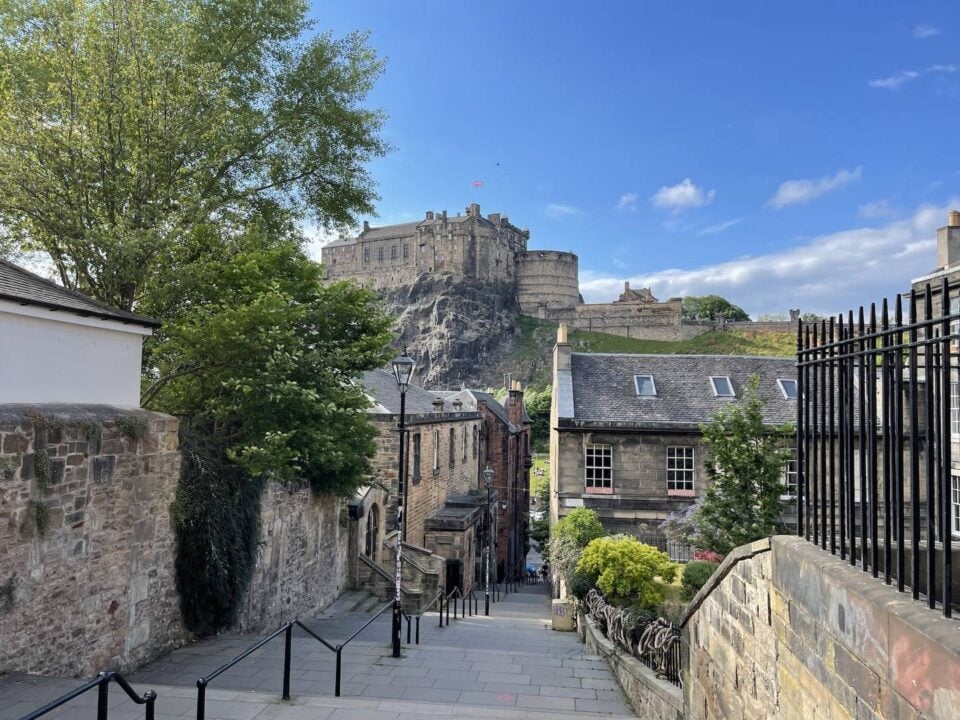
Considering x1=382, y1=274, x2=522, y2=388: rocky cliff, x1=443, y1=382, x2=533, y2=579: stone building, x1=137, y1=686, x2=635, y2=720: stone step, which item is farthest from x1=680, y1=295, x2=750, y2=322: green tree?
x1=137, y1=686, x2=635, y2=720: stone step

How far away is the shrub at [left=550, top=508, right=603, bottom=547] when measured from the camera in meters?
18.4

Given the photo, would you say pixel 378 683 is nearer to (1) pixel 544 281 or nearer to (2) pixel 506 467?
(2) pixel 506 467

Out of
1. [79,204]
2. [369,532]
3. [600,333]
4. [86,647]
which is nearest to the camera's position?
[86,647]

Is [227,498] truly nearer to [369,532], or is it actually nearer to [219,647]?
[219,647]

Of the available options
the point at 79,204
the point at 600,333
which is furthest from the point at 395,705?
the point at 600,333

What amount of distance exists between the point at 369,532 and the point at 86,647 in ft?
41.0

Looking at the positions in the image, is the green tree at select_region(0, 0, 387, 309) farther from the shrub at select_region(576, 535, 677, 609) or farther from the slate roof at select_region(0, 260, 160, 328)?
the shrub at select_region(576, 535, 677, 609)

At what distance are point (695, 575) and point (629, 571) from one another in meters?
1.55

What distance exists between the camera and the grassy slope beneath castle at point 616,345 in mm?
91312

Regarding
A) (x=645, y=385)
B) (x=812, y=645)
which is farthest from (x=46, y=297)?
(x=645, y=385)

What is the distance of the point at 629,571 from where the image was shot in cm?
1379

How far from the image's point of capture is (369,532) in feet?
67.4

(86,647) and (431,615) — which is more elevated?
(86,647)

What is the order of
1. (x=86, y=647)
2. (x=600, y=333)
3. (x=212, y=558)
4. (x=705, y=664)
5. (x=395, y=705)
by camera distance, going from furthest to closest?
(x=600, y=333) < (x=212, y=558) < (x=86, y=647) < (x=395, y=705) < (x=705, y=664)
